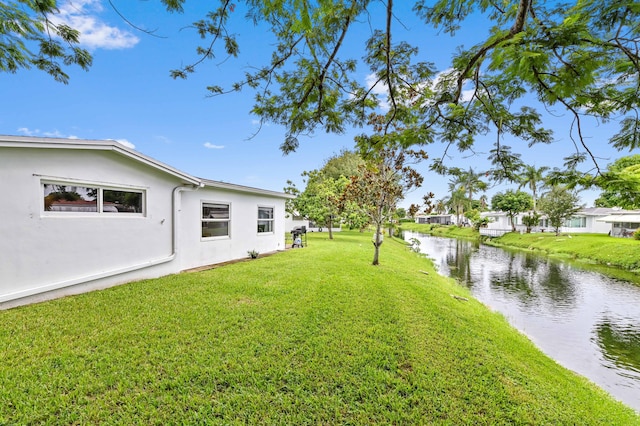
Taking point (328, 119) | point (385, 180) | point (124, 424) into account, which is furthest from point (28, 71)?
point (385, 180)

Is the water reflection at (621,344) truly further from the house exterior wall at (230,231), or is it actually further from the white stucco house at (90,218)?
the white stucco house at (90,218)

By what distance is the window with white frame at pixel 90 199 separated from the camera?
206 inches

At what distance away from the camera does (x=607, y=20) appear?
2.23 metres

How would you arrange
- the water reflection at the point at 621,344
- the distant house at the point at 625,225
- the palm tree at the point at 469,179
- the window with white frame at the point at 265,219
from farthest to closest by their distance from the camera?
the distant house at the point at 625,225 → the window with white frame at the point at 265,219 → the water reflection at the point at 621,344 → the palm tree at the point at 469,179

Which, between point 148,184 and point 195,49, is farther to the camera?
point 148,184

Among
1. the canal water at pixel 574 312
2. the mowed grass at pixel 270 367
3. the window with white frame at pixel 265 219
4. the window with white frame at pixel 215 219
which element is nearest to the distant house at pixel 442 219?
the canal water at pixel 574 312

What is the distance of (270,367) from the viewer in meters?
3.32

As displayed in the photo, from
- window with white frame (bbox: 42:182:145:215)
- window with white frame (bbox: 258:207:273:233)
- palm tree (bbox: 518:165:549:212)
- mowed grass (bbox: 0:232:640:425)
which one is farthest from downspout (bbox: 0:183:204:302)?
palm tree (bbox: 518:165:549:212)

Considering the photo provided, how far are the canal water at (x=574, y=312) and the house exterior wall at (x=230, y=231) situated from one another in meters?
8.84

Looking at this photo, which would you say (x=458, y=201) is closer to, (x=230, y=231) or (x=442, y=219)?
(x=442, y=219)

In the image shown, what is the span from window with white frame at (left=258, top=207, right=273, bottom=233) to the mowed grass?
623 centimetres

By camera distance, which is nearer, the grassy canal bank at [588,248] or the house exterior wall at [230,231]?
the house exterior wall at [230,231]

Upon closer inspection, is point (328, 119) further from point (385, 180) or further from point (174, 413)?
point (385, 180)

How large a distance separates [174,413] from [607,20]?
5.21 meters
